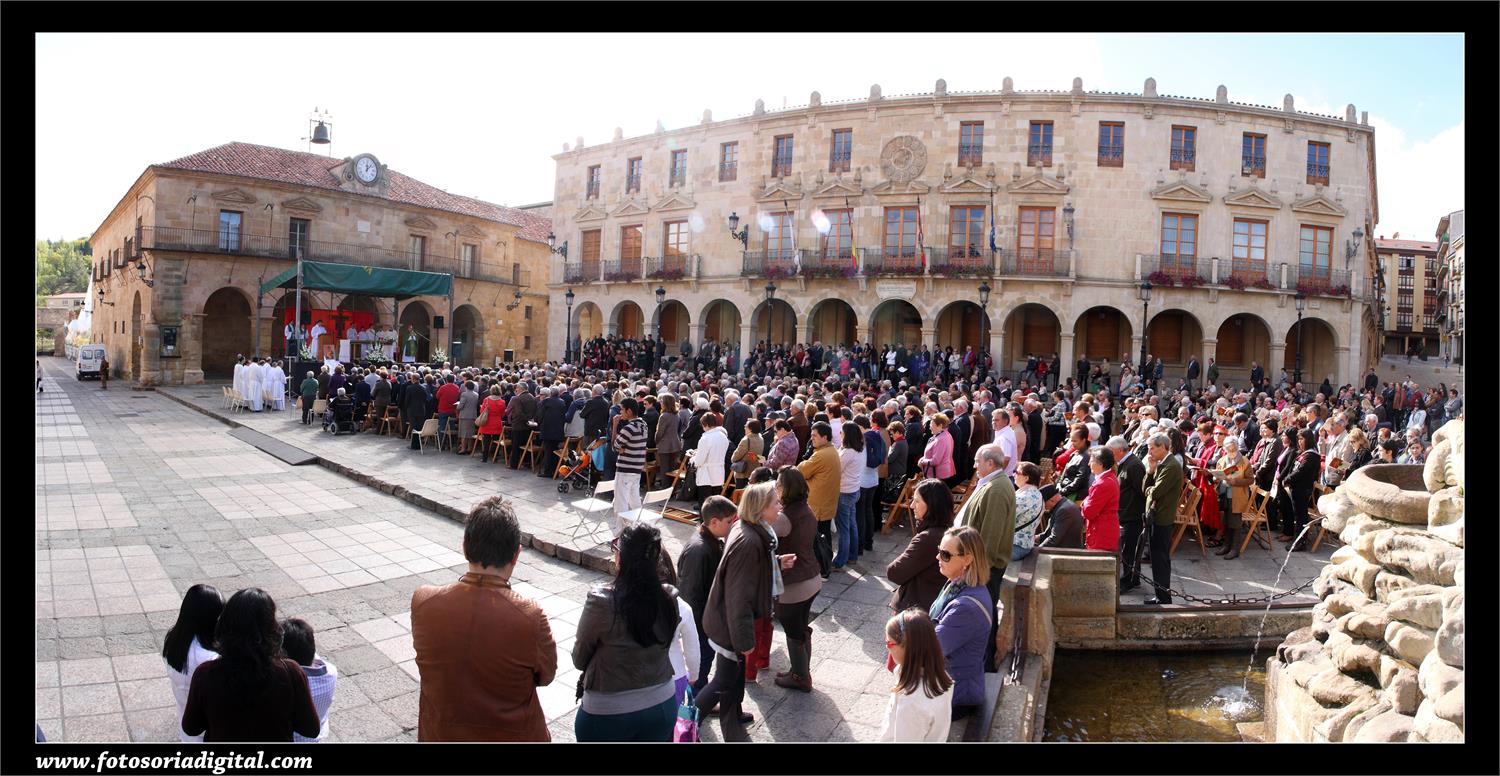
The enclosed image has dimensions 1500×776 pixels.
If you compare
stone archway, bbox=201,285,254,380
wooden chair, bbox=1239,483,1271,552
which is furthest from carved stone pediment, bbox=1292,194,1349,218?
stone archway, bbox=201,285,254,380

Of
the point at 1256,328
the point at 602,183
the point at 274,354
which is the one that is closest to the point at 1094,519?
the point at 1256,328

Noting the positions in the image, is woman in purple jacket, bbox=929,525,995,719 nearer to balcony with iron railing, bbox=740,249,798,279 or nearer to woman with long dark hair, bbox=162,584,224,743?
woman with long dark hair, bbox=162,584,224,743

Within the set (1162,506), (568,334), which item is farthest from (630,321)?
(1162,506)

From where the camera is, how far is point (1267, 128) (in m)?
24.6

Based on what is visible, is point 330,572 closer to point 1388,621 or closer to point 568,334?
point 1388,621

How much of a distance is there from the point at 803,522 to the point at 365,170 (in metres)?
38.3

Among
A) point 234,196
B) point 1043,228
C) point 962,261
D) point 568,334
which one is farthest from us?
point 234,196

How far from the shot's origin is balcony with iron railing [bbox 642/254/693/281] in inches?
1183

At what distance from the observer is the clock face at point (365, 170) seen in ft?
119

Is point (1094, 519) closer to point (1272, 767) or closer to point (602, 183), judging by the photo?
point (1272, 767)

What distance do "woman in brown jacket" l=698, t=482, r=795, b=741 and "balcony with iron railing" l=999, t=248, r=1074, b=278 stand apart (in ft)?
74.7

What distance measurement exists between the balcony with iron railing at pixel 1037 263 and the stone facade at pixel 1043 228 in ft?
0.16

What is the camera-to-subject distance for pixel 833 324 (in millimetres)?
29438

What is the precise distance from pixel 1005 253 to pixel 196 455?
22708mm
